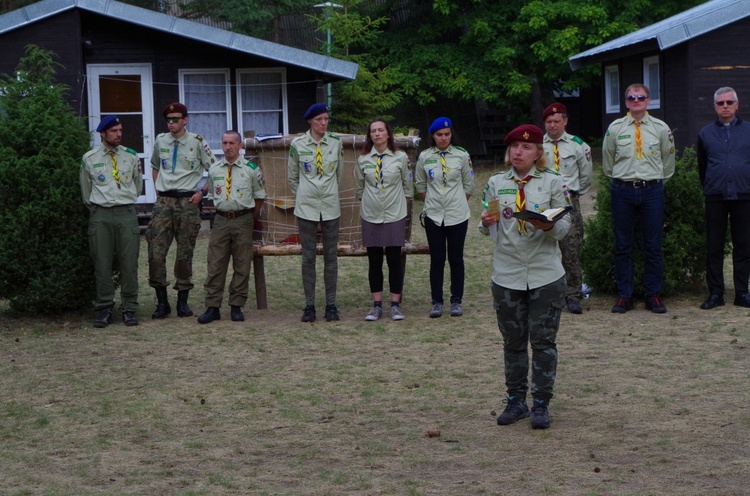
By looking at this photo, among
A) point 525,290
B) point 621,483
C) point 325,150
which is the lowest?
point 621,483

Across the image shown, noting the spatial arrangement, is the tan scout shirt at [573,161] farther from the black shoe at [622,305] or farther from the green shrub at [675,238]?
the black shoe at [622,305]

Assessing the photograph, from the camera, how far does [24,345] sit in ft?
30.6

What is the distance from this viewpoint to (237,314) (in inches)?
408

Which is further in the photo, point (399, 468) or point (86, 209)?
point (86, 209)

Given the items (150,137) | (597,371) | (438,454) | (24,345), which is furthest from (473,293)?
(150,137)

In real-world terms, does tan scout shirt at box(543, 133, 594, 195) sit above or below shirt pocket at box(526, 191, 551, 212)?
above

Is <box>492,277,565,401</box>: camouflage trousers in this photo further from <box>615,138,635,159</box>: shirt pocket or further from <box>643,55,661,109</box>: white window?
<box>643,55,661,109</box>: white window

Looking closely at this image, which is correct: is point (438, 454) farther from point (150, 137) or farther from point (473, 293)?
point (150, 137)

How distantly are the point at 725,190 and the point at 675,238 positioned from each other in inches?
29.5

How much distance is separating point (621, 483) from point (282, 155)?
6456 millimetres

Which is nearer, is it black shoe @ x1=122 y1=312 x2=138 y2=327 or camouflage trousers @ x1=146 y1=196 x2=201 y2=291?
black shoe @ x1=122 y1=312 x2=138 y2=327

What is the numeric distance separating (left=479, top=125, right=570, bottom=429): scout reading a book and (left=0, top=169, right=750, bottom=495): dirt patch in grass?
0.27 meters

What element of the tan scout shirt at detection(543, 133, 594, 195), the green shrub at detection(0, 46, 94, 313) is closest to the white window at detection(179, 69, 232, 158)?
the green shrub at detection(0, 46, 94, 313)

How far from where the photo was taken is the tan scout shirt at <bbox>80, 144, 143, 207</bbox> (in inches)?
388
